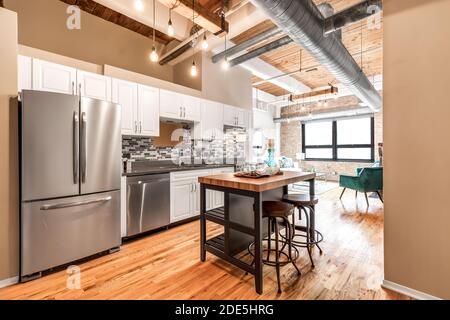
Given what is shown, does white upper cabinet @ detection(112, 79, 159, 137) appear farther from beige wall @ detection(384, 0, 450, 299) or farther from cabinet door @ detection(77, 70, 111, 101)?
beige wall @ detection(384, 0, 450, 299)

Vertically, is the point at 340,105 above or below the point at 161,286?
above

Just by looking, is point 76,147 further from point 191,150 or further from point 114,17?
point 114,17

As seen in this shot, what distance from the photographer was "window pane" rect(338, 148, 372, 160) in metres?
7.83

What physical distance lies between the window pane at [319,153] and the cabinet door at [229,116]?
18.2ft

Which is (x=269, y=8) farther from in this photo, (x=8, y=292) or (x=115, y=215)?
(x=8, y=292)

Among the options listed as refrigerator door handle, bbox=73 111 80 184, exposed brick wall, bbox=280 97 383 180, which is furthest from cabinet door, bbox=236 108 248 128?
exposed brick wall, bbox=280 97 383 180

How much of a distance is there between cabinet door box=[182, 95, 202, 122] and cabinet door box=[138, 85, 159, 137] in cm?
54

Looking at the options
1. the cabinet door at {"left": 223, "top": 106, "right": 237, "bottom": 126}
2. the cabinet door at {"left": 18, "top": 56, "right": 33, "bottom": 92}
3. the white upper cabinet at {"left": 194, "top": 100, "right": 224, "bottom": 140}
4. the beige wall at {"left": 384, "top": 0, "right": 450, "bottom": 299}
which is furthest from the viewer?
the cabinet door at {"left": 223, "top": 106, "right": 237, "bottom": 126}

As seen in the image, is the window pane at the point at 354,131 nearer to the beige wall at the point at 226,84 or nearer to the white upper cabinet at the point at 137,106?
the beige wall at the point at 226,84

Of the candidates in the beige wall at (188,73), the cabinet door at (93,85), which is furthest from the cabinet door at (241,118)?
the cabinet door at (93,85)

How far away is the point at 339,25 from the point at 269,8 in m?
1.04
